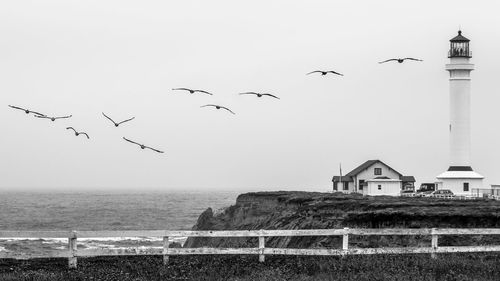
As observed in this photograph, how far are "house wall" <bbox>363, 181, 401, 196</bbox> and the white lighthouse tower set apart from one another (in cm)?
1207

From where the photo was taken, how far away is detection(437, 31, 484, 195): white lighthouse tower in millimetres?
80500

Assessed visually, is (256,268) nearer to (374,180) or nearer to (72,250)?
(72,250)

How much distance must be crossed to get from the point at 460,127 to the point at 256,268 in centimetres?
6114

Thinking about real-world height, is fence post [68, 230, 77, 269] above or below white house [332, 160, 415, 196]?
below

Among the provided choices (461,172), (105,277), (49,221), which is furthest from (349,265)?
(49,221)

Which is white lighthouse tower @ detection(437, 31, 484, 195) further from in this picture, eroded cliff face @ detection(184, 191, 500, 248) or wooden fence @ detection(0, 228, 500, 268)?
wooden fence @ detection(0, 228, 500, 268)

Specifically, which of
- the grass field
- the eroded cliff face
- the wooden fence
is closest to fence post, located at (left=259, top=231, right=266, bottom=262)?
the wooden fence

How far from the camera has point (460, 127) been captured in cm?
8094

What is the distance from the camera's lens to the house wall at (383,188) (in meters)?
92.8

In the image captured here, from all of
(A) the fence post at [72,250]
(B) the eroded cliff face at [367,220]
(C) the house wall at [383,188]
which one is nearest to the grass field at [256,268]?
(A) the fence post at [72,250]

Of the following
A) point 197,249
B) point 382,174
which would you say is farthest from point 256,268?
point 382,174

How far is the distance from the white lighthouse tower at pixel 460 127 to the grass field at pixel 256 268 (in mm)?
57742

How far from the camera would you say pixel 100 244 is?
6500 centimetres

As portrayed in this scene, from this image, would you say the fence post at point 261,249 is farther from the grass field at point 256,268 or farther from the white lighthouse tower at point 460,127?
the white lighthouse tower at point 460,127
